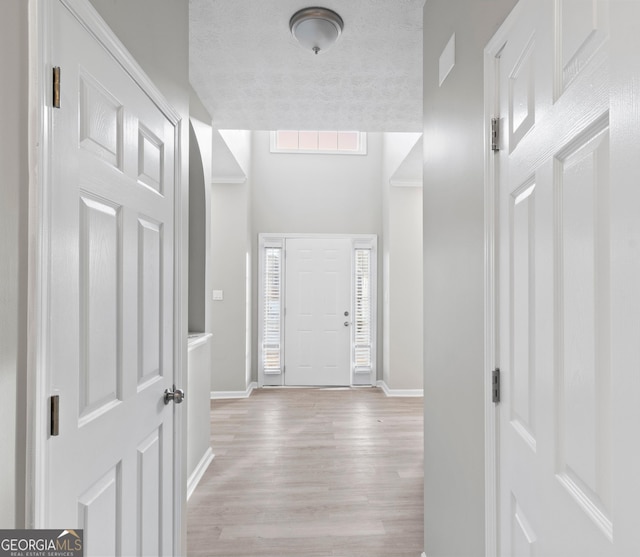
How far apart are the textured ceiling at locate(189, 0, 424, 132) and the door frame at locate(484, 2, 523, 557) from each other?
3.75ft

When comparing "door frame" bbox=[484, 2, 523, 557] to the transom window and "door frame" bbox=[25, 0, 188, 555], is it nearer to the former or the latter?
"door frame" bbox=[25, 0, 188, 555]

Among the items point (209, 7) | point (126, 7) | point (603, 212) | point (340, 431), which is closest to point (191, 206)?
point (209, 7)

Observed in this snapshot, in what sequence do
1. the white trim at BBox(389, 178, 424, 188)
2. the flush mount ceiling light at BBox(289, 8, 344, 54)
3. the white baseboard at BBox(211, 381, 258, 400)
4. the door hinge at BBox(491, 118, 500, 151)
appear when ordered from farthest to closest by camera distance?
the white trim at BBox(389, 178, 424, 188) < the white baseboard at BBox(211, 381, 258, 400) < the flush mount ceiling light at BBox(289, 8, 344, 54) < the door hinge at BBox(491, 118, 500, 151)

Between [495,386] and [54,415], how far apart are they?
112cm

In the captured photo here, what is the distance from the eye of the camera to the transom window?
586cm

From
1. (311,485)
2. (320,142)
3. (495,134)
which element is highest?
(320,142)

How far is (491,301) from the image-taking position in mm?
1244

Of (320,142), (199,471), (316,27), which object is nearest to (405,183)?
(320,142)

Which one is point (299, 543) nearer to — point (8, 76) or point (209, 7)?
point (8, 76)

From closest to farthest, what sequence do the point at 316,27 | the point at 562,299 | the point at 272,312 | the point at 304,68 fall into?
1. the point at 562,299
2. the point at 316,27
3. the point at 304,68
4. the point at 272,312

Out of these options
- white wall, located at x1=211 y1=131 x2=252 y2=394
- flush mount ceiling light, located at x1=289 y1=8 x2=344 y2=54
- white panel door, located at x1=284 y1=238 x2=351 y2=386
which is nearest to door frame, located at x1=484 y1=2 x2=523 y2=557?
→ flush mount ceiling light, located at x1=289 y1=8 x2=344 y2=54

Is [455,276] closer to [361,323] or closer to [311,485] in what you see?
[311,485]

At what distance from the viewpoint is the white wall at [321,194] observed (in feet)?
19.1

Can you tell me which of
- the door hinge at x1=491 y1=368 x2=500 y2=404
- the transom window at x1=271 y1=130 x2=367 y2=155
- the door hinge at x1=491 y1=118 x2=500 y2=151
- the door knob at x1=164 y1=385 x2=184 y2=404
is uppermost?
the transom window at x1=271 y1=130 x2=367 y2=155
